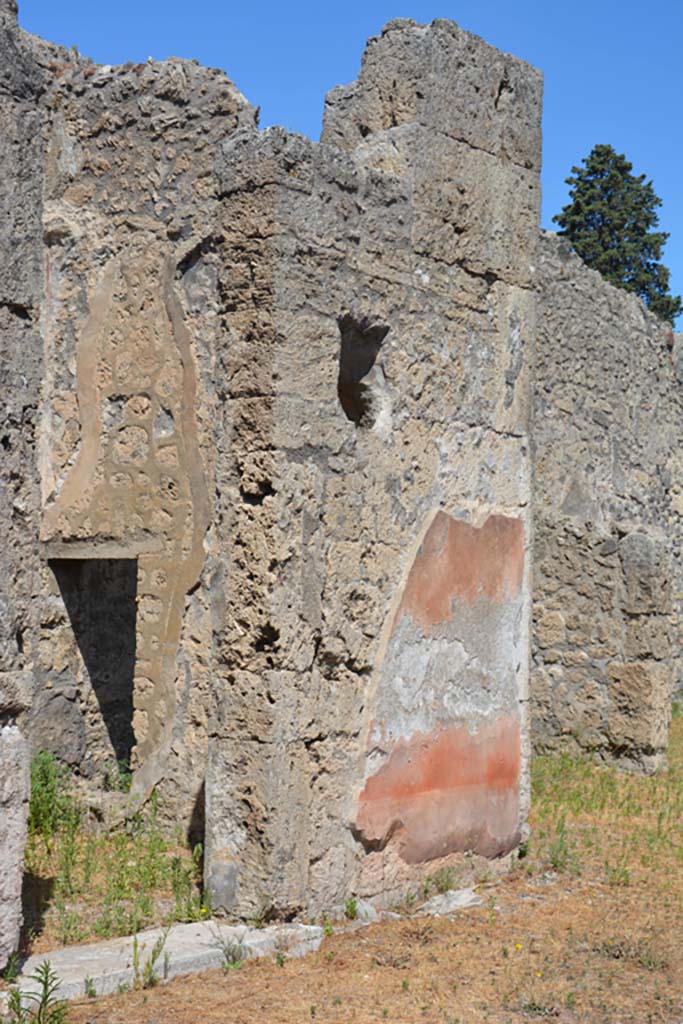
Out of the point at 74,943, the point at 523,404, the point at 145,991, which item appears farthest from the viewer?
the point at 523,404

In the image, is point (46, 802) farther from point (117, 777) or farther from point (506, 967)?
point (506, 967)

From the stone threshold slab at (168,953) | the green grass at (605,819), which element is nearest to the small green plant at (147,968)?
the stone threshold slab at (168,953)

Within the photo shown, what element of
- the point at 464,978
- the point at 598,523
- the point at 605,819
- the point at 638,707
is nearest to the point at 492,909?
the point at 464,978

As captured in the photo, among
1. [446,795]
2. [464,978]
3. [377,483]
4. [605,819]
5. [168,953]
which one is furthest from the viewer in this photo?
[605,819]

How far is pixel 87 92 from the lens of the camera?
660cm

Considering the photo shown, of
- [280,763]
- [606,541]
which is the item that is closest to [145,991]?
[280,763]

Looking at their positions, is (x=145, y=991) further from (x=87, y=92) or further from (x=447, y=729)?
(x=87, y=92)

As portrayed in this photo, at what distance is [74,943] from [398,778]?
1.33m

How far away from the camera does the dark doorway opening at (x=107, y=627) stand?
6793mm

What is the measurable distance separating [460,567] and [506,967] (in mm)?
1584

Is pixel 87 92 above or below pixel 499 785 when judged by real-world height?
above

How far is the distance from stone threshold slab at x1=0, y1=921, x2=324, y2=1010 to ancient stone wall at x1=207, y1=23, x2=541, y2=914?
0.40ft

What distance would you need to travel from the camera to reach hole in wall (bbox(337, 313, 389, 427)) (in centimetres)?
486

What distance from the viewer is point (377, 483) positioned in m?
4.82
